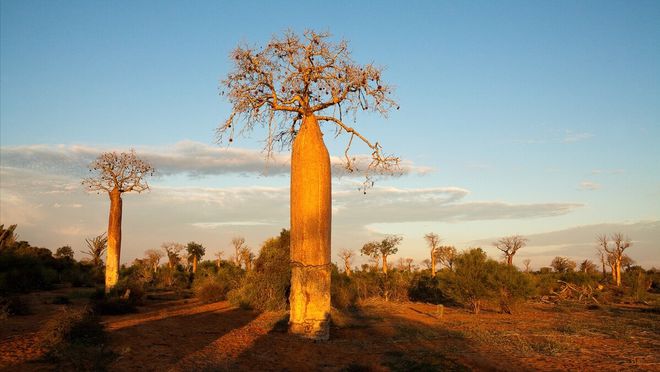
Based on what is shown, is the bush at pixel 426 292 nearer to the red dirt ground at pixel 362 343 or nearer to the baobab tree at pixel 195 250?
the red dirt ground at pixel 362 343

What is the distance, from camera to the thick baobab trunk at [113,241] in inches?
668

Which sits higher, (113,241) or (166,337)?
(113,241)

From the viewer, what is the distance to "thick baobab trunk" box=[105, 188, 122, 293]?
55.7ft

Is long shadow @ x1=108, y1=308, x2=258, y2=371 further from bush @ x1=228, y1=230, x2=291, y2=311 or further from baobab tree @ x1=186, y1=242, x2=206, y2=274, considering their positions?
baobab tree @ x1=186, y1=242, x2=206, y2=274

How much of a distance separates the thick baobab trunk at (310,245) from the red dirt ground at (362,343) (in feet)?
1.48

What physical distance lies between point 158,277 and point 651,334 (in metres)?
24.2

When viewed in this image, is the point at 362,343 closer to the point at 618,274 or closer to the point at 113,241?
the point at 113,241

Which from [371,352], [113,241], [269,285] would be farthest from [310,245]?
[113,241]

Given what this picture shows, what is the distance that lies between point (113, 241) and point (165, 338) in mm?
9171

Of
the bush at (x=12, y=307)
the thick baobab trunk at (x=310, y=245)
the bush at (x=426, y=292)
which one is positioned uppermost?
the thick baobab trunk at (x=310, y=245)

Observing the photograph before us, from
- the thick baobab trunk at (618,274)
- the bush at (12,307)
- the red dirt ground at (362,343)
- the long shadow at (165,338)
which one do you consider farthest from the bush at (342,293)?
the thick baobab trunk at (618,274)

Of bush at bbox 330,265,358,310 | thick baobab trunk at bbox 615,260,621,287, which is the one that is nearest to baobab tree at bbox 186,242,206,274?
bush at bbox 330,265,358,310

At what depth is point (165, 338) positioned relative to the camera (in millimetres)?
9258

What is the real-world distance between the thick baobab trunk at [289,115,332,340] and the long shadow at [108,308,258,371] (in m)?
1.90
